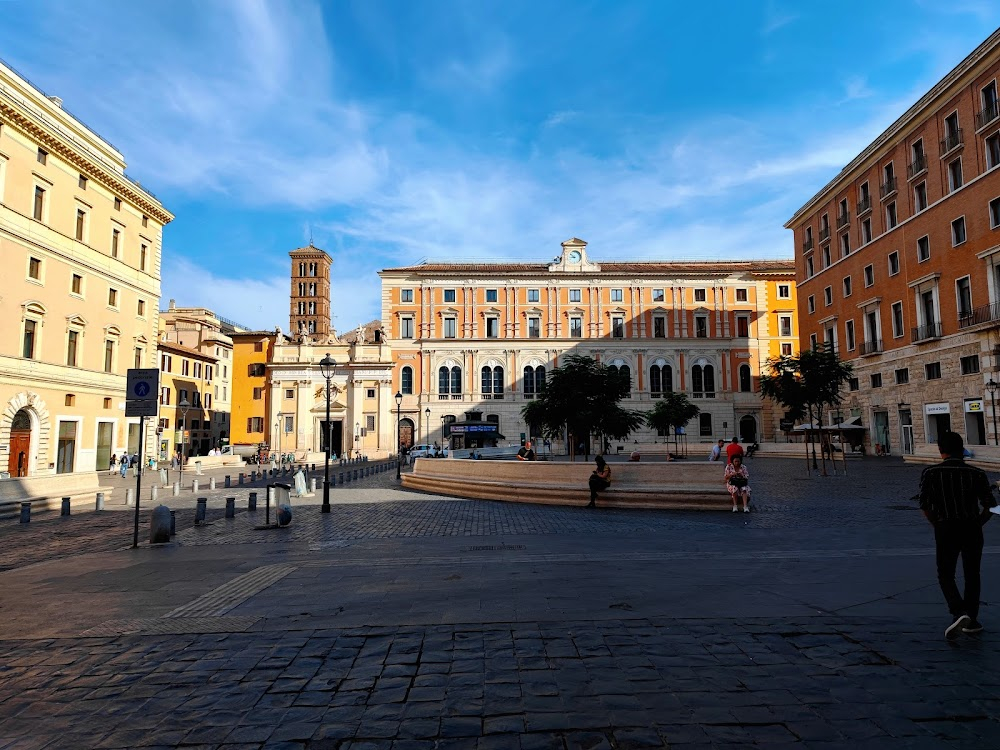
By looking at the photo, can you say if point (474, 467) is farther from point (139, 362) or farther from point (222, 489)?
point (139, 362)

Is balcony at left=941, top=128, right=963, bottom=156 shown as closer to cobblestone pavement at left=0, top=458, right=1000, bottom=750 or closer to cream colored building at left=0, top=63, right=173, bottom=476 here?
cobblestone pavement at left=0, top=458, right=1000, bottom=750

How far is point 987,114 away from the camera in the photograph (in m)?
30.2

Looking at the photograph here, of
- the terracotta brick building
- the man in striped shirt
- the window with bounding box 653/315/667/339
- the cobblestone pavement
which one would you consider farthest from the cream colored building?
the terracotta brick building

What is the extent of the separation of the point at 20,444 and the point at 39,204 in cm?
1251

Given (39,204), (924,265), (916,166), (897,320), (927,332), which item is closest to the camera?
(39,204)

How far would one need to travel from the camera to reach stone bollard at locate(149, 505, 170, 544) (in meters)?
11.2

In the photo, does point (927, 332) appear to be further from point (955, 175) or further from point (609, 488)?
point (609, 488)

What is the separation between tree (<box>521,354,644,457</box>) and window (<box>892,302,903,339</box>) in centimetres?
2422

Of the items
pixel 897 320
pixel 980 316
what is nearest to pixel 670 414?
pixel 897 320

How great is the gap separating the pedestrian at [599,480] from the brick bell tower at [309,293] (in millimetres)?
92143

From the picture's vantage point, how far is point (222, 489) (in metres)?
25.1

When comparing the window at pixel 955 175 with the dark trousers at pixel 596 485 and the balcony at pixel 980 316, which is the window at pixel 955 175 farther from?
the dark trousers at pixel 596 485

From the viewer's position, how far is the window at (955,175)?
3241cm

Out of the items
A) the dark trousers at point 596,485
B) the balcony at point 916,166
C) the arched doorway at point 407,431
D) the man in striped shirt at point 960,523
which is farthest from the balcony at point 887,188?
the arched doorway at point 407,431
